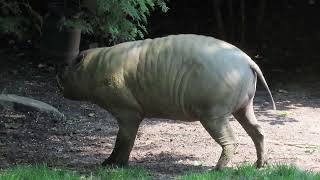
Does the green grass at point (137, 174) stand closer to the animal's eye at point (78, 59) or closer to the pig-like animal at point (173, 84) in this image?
the pig-like animal at point (173, 84)

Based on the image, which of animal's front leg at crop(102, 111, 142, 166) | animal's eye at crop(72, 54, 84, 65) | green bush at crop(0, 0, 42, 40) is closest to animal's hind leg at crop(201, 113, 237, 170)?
animal's front leg at crop(102, 111, 142, 166)

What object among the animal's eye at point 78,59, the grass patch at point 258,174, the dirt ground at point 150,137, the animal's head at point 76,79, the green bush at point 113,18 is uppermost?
the green bush at point 113,18

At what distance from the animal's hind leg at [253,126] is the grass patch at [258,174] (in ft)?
2.00

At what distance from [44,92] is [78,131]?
2573mm

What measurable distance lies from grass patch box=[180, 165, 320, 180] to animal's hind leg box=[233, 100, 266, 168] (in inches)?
24.0

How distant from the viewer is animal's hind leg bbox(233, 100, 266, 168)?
6.25 meters

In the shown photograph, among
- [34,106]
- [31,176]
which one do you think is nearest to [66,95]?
[31,176]

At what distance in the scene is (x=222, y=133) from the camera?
5.93 m

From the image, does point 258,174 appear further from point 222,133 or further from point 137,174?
point 137,174

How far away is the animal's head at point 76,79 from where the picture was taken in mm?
6395

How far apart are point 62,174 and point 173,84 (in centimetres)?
134

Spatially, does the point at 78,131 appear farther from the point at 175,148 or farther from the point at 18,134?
the point at 175,148

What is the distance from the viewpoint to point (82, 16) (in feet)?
25.2

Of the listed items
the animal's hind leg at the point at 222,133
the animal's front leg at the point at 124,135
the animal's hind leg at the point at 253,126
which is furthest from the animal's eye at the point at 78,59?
the animal's hind leg at the point at 253,126
